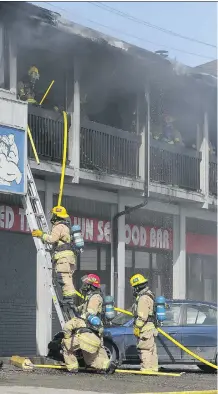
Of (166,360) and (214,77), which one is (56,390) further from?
(214,77)

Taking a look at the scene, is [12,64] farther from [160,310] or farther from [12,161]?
[160,310]

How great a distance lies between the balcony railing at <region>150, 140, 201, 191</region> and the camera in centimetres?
2061

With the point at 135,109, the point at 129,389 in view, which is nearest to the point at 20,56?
the point at 135,109

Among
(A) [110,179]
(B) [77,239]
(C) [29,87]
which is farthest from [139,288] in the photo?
(C) [29,87]

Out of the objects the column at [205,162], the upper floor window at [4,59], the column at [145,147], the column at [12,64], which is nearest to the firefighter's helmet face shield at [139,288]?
the column at [12,64]

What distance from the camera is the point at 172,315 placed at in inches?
622

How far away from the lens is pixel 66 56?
18.3 m

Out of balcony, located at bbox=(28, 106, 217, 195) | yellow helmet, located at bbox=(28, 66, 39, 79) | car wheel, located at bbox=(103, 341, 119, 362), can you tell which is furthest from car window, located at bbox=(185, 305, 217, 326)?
yellow helmet, located at bbox=(28, 66, 39, 79)

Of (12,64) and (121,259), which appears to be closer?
(12,64)

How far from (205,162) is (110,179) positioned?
13.9ft

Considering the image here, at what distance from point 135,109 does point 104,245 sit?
328 cm

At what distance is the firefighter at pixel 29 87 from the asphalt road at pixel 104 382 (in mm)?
5782

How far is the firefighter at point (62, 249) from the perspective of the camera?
45.4 ft

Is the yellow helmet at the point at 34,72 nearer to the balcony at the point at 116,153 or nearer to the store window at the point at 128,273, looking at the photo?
the balcony at the point at 116,153
